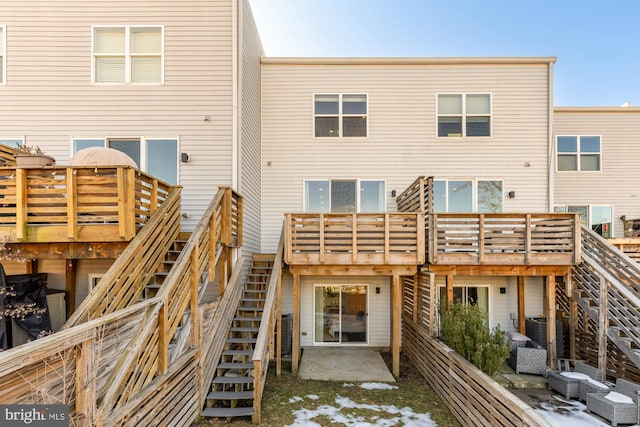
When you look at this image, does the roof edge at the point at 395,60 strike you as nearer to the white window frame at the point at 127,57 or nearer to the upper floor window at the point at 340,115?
the upper floor window at the point at 340,115

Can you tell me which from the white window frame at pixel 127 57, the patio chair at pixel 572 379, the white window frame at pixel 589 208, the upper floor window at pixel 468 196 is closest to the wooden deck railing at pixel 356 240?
the upper floor window at pixel 468 196

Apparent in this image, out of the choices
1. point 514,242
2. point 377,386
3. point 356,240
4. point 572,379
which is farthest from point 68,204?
point 572,379

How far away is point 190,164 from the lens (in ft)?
22.4

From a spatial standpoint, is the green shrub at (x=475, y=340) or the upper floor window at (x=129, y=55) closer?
the green shrub at (x=475, y=340)

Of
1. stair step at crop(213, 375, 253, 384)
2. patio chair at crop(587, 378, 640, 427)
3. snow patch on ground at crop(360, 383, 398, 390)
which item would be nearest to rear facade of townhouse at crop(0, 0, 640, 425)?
stair step at crop(213, 375, 253, 384)

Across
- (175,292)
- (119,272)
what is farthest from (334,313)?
(119,272)

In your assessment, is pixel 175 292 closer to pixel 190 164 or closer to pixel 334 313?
pixel 190 164

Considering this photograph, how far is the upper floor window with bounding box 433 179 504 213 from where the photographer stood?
854cm

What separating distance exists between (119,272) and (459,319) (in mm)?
5590

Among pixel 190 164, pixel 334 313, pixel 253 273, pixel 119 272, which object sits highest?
pixel 190 164

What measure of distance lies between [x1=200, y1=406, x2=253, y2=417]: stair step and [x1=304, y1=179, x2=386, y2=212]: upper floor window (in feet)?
16.8

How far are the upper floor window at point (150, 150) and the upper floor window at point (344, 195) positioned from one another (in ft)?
11.3

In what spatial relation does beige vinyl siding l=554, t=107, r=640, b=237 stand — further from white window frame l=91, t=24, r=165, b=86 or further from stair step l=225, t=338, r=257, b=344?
white window frame l=91, t=24, r=165, b=86

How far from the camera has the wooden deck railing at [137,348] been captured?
238 centimetres
